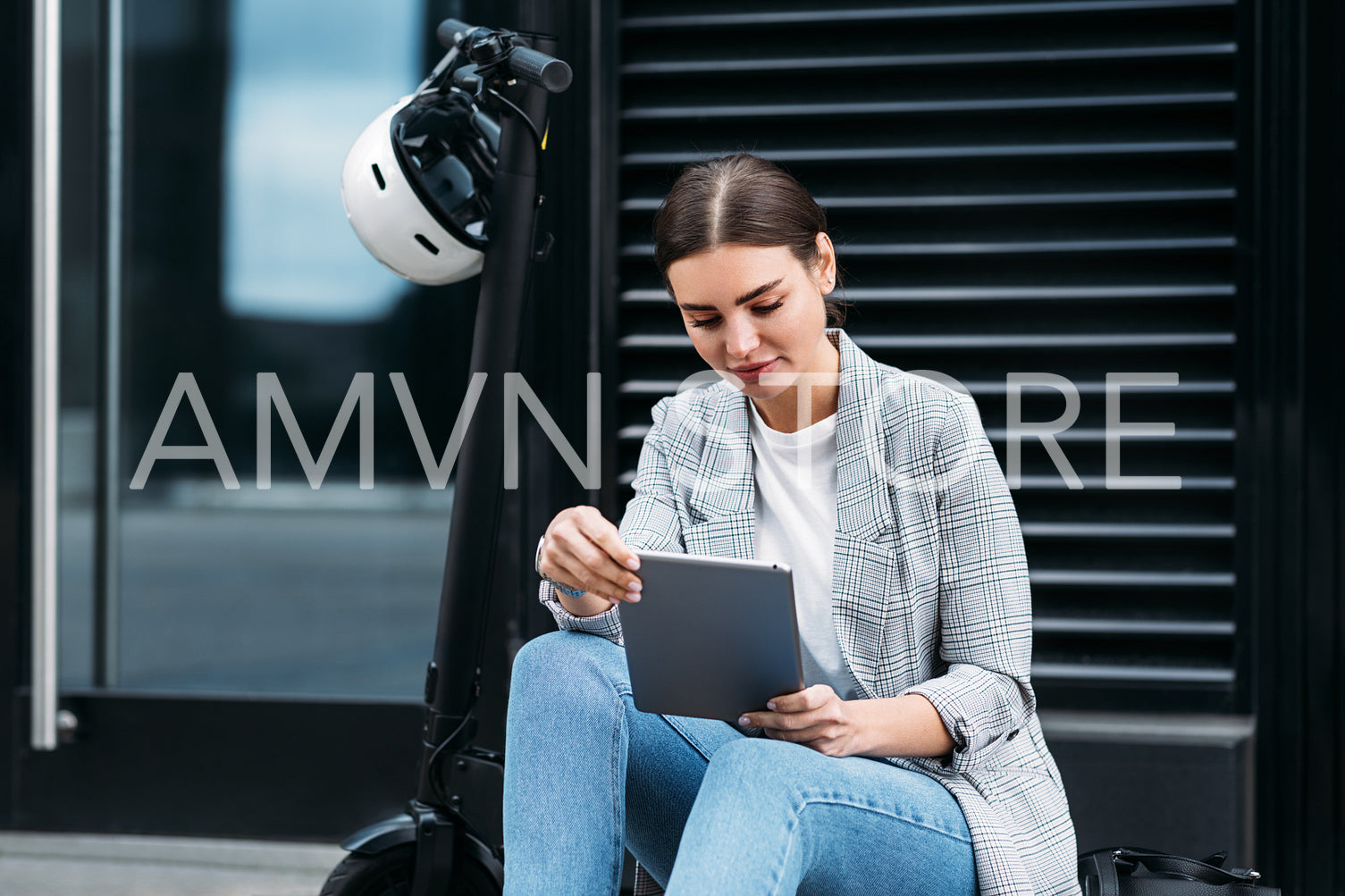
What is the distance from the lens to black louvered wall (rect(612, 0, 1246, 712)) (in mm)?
2143

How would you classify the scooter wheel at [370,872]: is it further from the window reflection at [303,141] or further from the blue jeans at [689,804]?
the window reflection at [303,141]

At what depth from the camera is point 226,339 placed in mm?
2402

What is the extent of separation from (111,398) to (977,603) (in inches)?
75.7

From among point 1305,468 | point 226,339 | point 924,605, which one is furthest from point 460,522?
point 1305,468

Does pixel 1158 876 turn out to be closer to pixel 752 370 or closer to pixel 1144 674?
pixel 752 370

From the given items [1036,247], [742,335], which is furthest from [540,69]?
[1036,247]

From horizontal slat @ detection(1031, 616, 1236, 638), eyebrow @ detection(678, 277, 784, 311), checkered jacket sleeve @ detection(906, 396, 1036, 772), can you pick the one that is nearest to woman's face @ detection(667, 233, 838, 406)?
eyebrow @ detection(678, 277, 784, 311)

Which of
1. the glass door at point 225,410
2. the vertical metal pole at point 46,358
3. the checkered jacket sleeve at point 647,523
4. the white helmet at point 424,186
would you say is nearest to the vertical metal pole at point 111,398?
the glass door at point 225,410

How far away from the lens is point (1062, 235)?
2.19 metres

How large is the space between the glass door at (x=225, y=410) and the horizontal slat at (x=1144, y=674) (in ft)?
4.22

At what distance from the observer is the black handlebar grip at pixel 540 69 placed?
150 centimetres

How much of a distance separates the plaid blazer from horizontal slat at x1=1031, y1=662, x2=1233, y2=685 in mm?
817

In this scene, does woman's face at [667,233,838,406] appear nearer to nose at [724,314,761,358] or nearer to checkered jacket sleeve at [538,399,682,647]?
nose at [724,314,761,358]

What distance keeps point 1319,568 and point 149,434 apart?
2.36 m
